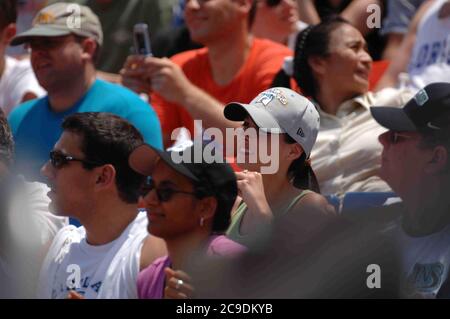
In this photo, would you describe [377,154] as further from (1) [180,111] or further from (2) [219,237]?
(2) [219,237]

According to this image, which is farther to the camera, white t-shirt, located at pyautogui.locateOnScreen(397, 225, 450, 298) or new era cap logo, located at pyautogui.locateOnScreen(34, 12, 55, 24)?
new era cap logo, located at pyautogui.locateOnScreen(34, 12, 55, 24)

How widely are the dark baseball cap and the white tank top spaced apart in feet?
5.13

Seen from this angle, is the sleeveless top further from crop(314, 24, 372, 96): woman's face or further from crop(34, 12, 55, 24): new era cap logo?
crop(34, 12, 55, 24): new era cap logo

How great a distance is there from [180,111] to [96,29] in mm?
584

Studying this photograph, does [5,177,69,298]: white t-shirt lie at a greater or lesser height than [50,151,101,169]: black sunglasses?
lesser

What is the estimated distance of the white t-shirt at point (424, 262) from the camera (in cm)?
407

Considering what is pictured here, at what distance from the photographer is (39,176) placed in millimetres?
5109

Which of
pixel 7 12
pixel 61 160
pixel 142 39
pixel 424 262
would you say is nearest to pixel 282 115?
pixel 424 262

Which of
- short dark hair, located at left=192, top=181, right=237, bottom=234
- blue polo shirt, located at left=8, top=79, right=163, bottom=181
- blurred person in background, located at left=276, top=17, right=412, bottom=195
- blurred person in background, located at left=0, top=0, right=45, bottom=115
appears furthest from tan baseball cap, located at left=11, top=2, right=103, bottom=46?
short dark hair, located at left=192, top=181, right=237, bottom=234

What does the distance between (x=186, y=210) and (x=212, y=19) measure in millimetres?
2295

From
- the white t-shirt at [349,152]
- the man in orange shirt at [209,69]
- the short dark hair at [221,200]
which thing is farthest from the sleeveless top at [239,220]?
the man in orange shirt at [209,69]

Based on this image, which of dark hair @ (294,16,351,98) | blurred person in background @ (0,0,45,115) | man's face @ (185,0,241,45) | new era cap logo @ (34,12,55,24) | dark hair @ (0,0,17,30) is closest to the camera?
dark hair @ (294,16,351,98)

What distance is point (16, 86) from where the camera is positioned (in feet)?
21.9

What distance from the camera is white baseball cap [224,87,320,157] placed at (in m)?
4.31
